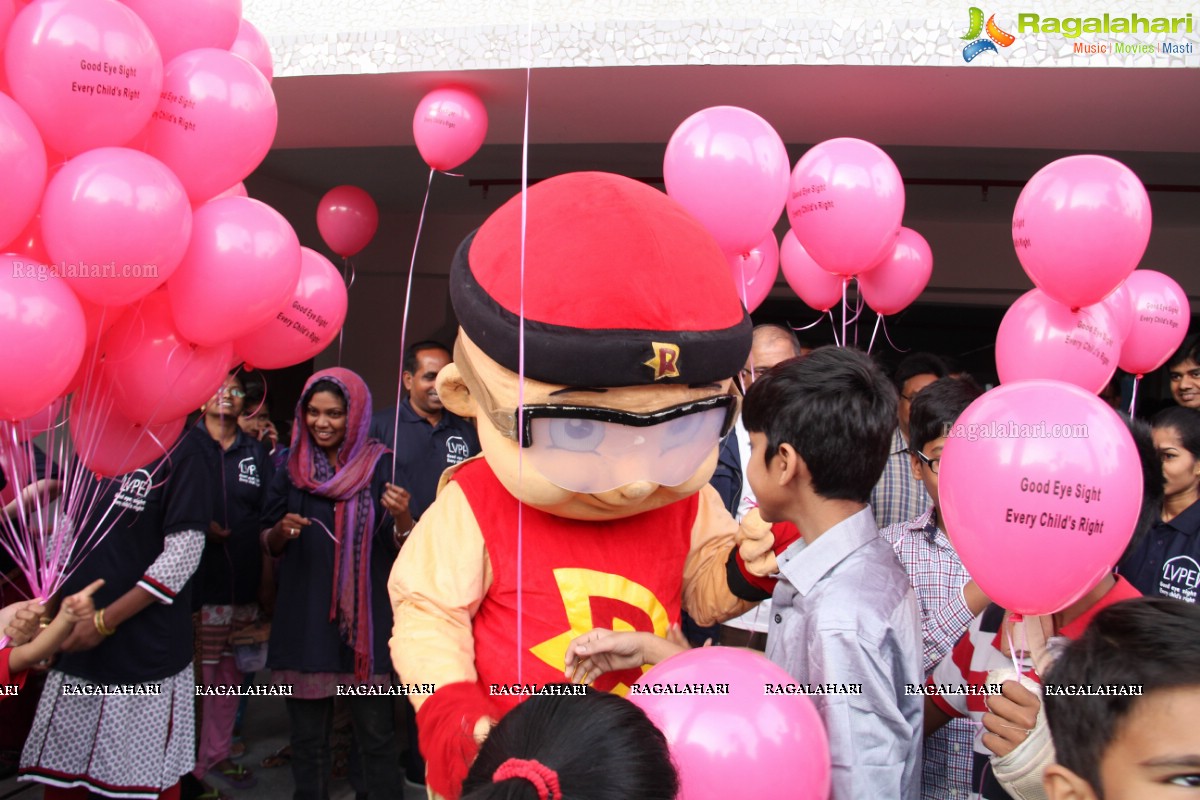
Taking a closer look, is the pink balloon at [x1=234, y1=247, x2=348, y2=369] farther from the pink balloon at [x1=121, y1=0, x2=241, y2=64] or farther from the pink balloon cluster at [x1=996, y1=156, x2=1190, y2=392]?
the pink balloon cluster at [x1=996, y1=156, x2=1190, y2=392]

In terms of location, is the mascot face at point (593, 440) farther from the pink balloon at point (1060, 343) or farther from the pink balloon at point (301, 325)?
the pink balloon at point (1060, 343)

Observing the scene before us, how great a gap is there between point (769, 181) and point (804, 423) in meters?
1.45

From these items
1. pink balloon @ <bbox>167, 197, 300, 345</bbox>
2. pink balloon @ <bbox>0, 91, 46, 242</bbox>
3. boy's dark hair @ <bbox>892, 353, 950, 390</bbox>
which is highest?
pink balloon @ <bbox>0, 91, 46, 242</bbox>

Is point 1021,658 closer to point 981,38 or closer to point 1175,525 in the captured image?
point 1175,525

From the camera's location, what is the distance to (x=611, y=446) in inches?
62.0

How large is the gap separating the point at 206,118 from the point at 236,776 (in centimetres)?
278

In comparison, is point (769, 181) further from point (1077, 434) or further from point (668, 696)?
point (668, 696)

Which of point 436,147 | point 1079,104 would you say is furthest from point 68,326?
point 1079,104

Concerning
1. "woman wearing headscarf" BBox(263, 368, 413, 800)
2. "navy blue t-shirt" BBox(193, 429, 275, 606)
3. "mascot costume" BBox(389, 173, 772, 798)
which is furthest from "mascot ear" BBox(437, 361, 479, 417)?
"navy blue t-shirt" BBox(193, 429, 275, 606)

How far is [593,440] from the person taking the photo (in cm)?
157

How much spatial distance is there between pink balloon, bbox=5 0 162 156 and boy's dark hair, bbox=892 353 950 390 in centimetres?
296

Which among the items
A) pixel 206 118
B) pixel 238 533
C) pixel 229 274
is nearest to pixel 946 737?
pixel 229 274

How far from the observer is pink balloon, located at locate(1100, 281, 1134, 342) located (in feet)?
10.5

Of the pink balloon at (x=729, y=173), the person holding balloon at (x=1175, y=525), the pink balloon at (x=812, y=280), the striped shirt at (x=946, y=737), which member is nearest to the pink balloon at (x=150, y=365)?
the pink balloon at (x=729, y=173)
